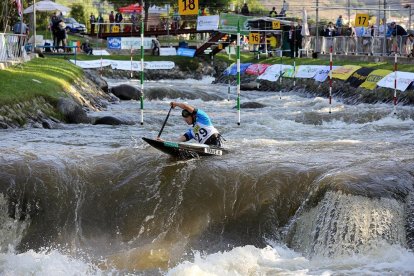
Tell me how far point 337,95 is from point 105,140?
→ 52.4ft

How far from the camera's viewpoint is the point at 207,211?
13516 millimetres

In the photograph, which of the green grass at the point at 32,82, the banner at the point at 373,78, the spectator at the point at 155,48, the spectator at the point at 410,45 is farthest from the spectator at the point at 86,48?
the banner at the point at 373,78

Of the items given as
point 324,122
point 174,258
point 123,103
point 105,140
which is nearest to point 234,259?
point 174,258

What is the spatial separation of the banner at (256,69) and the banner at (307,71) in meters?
4.48

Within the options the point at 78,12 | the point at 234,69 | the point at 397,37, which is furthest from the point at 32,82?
the point at 78,12

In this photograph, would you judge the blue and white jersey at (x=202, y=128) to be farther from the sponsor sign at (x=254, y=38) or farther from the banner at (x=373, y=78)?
the sponsor sign at (x=254, y=38)

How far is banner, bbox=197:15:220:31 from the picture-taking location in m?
54.2

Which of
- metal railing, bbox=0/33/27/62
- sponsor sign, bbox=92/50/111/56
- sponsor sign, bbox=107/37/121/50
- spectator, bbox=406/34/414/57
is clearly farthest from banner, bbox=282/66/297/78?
sponsor sign, bbox=107/37/121/50

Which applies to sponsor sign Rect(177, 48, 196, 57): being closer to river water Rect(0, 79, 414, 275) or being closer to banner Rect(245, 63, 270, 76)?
banner Rect(245, 63, 270, 76)

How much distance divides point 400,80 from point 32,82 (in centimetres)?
1216

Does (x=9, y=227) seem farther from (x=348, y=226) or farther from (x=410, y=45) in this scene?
(x=410, y=45)

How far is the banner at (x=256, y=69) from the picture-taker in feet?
145

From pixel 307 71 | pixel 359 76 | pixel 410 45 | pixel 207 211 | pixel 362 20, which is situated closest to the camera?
pixel 207 211

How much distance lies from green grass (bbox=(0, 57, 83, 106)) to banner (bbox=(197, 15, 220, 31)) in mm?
22814
